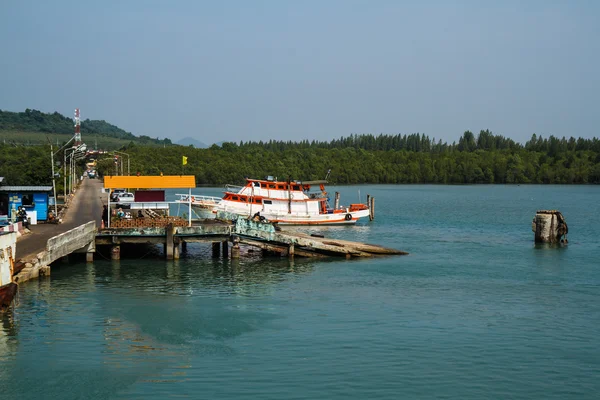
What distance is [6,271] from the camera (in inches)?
1110

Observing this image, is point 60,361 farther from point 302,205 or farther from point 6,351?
point 302,205

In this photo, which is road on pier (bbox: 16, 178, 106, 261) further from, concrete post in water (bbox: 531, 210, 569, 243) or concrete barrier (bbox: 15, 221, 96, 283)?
concrete post in water (bbox: 531, 210, 569, 243)

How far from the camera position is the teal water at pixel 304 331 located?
22422 mm

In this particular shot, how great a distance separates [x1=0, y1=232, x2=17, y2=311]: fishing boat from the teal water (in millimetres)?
736

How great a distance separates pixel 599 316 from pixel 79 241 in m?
26.6

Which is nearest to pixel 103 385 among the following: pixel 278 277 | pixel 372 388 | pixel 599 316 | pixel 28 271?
pixel 372 388

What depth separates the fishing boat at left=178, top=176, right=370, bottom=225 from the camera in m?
73.2

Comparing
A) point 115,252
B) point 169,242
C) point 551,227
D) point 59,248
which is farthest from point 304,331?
point 551,227

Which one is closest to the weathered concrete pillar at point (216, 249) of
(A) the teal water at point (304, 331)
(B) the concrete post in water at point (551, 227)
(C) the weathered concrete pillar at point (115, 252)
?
(A) the teal water at point (304, 331)

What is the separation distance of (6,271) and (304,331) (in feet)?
38.7

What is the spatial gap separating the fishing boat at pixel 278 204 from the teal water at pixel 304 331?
1029 inches

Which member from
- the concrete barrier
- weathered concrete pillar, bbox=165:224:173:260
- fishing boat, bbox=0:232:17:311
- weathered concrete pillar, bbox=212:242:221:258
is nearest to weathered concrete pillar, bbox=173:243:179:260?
weathered concrete pillar, bbox=165:224:173:260

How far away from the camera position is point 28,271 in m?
34.2

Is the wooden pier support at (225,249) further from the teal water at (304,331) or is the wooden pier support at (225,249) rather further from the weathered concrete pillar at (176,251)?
the weathered concrete pillar at (176,251)
